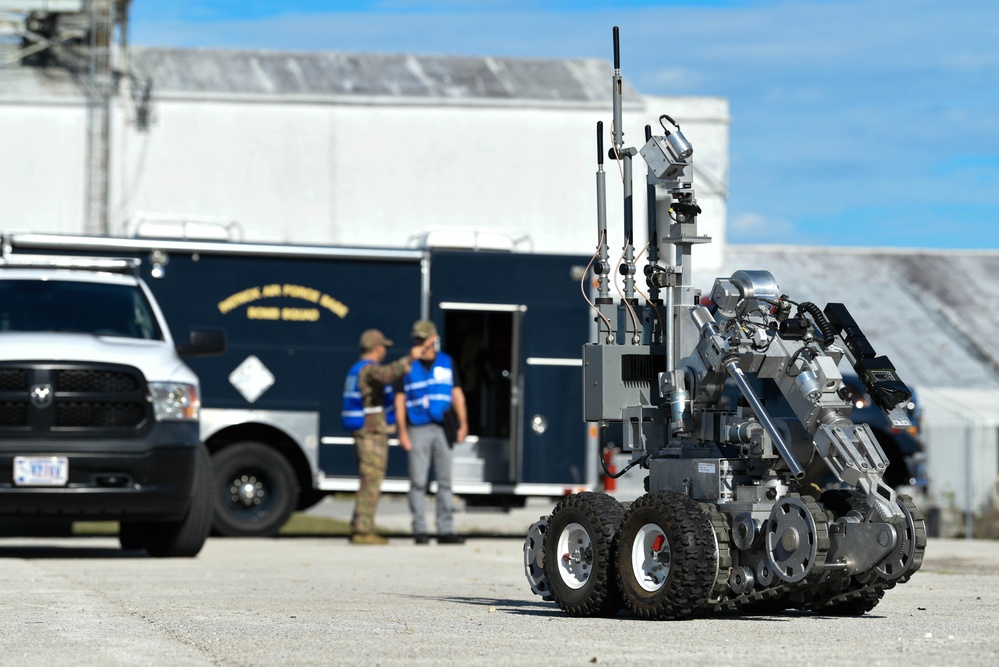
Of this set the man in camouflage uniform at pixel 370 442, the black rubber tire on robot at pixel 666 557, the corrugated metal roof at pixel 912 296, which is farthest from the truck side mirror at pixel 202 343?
the corrugated metal roof at pixel 912 296

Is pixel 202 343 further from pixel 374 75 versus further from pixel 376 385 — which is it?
pixel 374 75

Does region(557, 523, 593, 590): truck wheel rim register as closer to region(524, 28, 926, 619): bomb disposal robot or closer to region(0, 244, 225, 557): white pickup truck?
region(524, 28, 926, 619): bomb disposal robot

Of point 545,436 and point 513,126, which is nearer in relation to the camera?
point 545,436

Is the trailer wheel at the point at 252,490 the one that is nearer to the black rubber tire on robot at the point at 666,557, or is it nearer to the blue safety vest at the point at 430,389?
the blue safety vest at the point at 430,389

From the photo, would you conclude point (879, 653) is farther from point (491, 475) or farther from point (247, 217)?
point (247, 217)

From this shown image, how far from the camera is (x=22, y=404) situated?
43.4 feet

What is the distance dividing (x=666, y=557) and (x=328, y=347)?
10935mm

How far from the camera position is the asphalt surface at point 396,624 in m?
7.00

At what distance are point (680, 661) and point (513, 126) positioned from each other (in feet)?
105

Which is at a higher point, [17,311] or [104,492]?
[17,311]

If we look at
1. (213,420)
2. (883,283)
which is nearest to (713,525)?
(213,420)

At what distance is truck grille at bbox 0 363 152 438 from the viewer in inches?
521

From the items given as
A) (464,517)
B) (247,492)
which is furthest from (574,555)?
(464,517)

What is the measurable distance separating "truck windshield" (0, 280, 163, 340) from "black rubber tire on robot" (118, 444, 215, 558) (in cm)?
120
